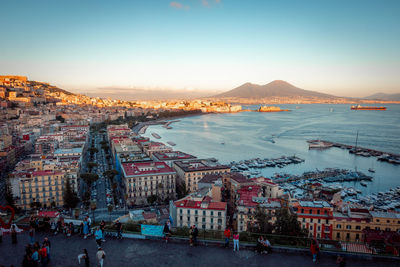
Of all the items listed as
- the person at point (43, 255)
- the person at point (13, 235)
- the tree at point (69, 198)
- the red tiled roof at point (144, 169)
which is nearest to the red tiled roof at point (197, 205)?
the red tiled roof at point (144, 169)

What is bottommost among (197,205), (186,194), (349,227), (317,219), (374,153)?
(374,153)

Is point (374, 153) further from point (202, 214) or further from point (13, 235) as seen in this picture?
point (13, 235)

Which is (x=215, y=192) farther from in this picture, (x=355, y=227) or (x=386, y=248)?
(x=386, y=248)

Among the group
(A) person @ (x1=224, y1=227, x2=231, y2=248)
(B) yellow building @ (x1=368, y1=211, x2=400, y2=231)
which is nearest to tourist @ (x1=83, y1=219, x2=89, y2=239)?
(A) person @ (x1=224, y1=227, x2=231, y2=248)

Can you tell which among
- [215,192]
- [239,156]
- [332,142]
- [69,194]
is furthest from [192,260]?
[332,142]

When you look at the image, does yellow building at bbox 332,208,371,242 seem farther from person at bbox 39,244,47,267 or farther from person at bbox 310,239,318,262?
person at bbox 39,244,47,267

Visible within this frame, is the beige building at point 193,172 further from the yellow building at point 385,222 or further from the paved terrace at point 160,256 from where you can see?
the paved terrace at point 160,256

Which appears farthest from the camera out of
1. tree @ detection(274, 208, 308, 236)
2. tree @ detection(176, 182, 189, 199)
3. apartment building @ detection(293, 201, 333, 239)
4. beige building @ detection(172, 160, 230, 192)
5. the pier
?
the pier

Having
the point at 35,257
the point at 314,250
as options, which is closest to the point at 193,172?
Result: the point at 314,250
